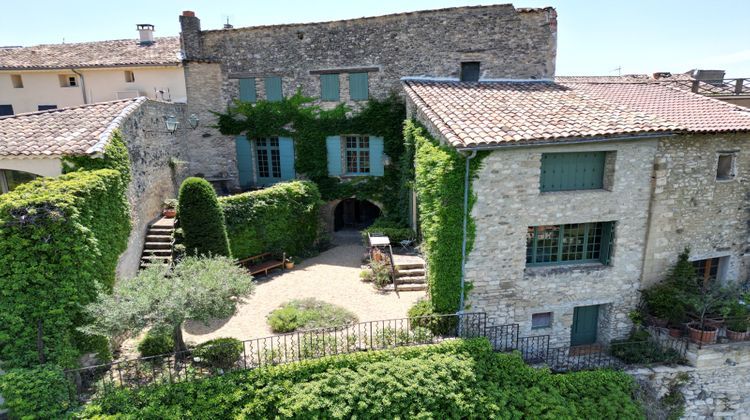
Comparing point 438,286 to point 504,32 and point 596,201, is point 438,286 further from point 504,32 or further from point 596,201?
point 504,32

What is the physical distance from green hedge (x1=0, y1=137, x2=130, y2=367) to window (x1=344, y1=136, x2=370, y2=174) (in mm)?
11576

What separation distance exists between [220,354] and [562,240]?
9158 mm

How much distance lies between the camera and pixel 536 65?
1653 centimetres

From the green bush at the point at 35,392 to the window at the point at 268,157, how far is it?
12.9 meters

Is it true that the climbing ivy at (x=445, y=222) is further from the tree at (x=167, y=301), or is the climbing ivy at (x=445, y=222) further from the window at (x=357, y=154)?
the window at (x=357, y=154)

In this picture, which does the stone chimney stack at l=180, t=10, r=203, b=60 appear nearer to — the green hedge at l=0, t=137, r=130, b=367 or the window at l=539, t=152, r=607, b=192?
the green hedge at l=0, t=137, r=130, b=367

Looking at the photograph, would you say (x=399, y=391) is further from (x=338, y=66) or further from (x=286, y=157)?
(x=338, y=66)

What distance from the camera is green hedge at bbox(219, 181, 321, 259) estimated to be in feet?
48.5

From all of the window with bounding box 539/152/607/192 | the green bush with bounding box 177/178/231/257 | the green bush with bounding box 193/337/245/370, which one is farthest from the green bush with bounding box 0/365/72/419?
the window with bounding box 539/152/607/192

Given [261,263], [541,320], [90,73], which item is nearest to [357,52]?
[261,263]

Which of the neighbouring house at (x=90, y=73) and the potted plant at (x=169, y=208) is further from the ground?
the neighbouring house at (x=90, y=73)

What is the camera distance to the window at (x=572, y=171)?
10.9 meters

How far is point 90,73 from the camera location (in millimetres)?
19297

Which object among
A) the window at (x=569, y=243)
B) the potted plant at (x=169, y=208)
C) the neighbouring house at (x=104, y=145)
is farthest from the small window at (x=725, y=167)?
the potted plant at (x=169, y=208)
